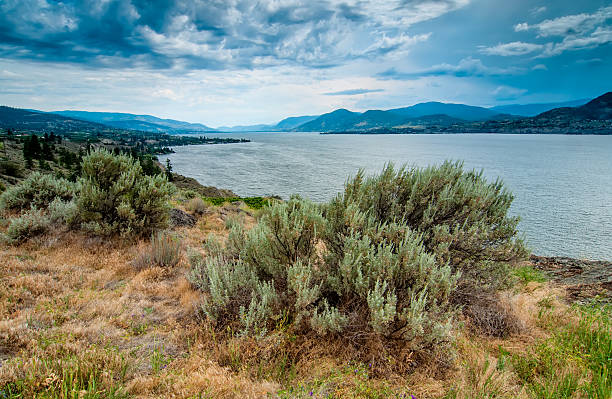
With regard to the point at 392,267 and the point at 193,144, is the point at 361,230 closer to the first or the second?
the point at 392,267

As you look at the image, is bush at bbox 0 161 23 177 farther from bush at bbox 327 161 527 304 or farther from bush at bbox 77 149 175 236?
bush at bbox 327 161 527 304

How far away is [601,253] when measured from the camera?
64.4 ft

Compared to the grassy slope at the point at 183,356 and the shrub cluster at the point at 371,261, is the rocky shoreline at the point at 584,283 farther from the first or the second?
the shrub cluster at the point at 371,261

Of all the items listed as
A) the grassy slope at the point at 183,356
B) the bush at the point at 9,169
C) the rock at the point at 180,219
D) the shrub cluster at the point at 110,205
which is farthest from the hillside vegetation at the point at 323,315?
the bush at the point at 9,169

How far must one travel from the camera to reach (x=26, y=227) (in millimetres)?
6781

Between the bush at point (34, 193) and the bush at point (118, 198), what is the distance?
8.46 ft

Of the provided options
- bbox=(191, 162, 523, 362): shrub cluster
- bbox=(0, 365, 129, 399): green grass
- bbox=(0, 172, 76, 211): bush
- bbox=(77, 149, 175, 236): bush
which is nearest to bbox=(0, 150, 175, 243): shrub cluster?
bbox=(77, 149, 175, 236): bush

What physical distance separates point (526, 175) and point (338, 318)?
6372 centimetres

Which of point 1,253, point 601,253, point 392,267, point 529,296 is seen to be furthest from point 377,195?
point 601,253

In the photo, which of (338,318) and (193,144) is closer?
(338,318)

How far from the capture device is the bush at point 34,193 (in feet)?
29.6

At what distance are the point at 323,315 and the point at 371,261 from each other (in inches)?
37.7

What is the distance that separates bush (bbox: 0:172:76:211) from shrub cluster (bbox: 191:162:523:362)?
7.43 m

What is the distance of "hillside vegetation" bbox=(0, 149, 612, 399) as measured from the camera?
305 cm
